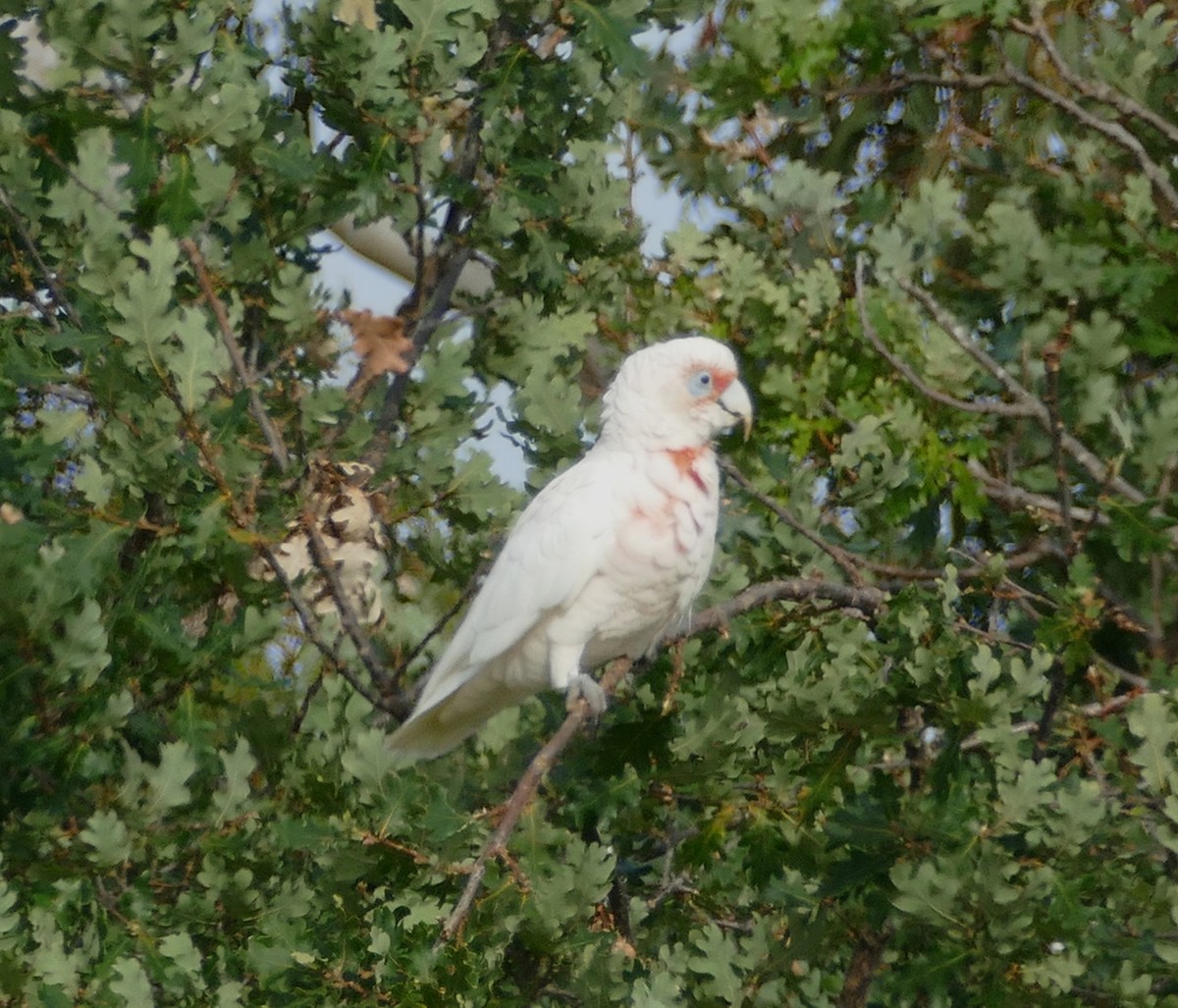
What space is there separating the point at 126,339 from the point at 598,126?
3.74ft

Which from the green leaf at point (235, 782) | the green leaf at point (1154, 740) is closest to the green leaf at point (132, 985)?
the green leaf at point (235, 782)

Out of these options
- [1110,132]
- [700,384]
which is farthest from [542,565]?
[1110,132]

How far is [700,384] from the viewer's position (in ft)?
8.91

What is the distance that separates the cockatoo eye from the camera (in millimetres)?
2707

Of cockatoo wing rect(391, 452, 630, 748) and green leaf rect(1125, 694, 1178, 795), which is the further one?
cockatoo wing rect(391, 452, 630, 748)

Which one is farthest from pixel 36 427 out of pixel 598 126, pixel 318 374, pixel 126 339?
pixel 598 126

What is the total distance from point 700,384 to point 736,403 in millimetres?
78

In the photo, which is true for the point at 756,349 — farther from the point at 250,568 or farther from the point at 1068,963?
the point at 1068,963

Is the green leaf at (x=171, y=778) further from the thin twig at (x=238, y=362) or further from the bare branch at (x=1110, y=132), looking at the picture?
the bare branch at (x=1110, y=132)

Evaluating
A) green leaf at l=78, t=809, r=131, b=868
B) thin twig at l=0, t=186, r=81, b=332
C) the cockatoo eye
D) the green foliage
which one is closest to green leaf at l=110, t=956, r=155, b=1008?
the green foliage

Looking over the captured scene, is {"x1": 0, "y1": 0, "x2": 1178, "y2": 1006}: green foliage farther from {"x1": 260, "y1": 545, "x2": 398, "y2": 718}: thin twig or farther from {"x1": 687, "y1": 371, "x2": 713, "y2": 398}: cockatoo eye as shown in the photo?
{"x1": 687, "y1": 371, "x2": 713, "y2": 398}: cockatoo eye

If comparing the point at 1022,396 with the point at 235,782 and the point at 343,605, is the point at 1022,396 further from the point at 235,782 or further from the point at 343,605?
the point at 235,782

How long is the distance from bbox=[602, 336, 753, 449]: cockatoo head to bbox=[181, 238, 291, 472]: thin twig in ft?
1.75

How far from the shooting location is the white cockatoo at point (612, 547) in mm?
2631
